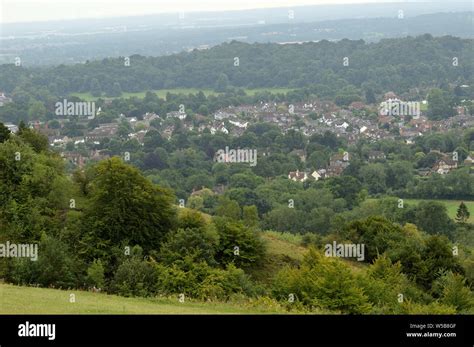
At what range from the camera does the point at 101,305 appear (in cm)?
1402

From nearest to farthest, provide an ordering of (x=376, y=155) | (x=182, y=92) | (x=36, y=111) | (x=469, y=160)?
(x=469, y=160) → (x=376, y=155) → (x=36, y=111) → (x=182, y=92)

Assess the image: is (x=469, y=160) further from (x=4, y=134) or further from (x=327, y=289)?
(x=327, y=289)

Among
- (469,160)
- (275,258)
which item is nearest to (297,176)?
(469,160)

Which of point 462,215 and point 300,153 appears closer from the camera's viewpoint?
point 462,215

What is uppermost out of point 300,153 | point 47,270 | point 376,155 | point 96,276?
point 47,270

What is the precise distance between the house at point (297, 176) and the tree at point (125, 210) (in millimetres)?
48765

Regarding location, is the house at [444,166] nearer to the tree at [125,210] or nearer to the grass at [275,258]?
the grass at [275,258]

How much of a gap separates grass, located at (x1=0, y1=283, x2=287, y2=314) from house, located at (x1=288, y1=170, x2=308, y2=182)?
55.8 meters

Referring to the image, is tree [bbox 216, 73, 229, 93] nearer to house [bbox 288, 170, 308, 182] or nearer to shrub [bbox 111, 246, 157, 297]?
house [bbox 288, 170, 308, 182]

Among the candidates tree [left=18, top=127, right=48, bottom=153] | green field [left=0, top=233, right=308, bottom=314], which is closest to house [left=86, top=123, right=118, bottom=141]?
tree [left=18, top=127, right=48, bottom=153]

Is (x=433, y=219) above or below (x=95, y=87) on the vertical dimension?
below

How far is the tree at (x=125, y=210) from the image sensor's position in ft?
72.7

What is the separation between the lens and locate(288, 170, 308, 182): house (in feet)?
237

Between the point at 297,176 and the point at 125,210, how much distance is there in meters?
51.5
